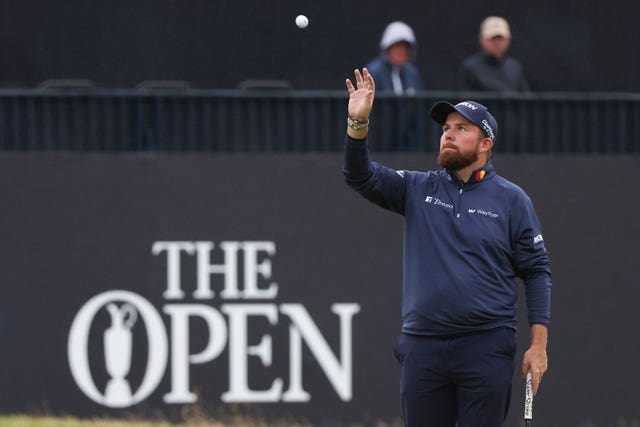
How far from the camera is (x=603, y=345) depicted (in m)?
9.52

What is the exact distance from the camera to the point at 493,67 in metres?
10.0

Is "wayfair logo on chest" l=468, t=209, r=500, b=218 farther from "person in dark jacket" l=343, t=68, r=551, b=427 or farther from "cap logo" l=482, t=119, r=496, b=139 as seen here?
"cap logo" l=482, t=119, r=496, b=139

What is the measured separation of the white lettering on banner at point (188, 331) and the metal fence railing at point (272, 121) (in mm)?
746

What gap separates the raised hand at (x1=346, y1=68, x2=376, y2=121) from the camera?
19.8ft

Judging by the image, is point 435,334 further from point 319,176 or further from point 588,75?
point 588,75

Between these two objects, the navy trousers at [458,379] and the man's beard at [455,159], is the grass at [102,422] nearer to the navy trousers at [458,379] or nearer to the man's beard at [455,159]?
the navy trousers at [458,379]

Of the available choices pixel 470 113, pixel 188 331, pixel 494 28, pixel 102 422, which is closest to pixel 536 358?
pixel 470 113

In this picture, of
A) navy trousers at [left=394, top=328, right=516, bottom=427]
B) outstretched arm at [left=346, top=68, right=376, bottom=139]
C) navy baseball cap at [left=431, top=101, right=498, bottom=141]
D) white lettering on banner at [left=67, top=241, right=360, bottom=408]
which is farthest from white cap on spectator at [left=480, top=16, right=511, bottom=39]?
navy trousers at [left=394, top=328, right=516, bottom=427]

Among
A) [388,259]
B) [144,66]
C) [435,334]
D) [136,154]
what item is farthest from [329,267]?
[435,334]

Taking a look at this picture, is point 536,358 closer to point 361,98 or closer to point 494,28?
point 361,98

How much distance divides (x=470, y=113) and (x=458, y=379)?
1.12 meters

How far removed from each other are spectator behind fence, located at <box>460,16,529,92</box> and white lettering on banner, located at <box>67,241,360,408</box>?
190 centimetres

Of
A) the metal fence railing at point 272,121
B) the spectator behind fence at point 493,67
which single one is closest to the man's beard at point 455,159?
the metal fence railing at point 272,121

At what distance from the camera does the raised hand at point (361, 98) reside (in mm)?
6023
